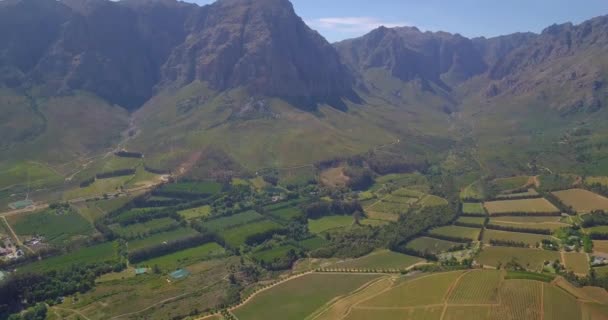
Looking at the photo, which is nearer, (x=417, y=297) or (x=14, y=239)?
(x=417, y=297)

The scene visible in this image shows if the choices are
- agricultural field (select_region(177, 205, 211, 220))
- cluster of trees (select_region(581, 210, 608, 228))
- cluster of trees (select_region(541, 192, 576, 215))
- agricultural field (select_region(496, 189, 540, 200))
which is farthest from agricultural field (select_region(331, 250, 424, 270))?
agricultural field (select_region(496, 189, 540, 200))

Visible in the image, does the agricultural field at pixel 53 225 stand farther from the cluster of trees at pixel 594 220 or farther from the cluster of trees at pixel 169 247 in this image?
the cluster of trees at pixel 594 220

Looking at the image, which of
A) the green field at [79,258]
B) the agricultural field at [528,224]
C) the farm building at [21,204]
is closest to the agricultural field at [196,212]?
the green field at [79,258]

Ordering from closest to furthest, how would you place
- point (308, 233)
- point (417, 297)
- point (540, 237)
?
point (417, 297)
point (540, 237)
point (308, 233)

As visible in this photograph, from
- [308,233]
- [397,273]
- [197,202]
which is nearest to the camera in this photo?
[397,273]

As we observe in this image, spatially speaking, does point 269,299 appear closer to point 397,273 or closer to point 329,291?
point 329,291

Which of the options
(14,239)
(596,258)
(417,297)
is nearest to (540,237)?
(596,258)

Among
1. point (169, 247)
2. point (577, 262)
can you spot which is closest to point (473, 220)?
point (577, 262)
